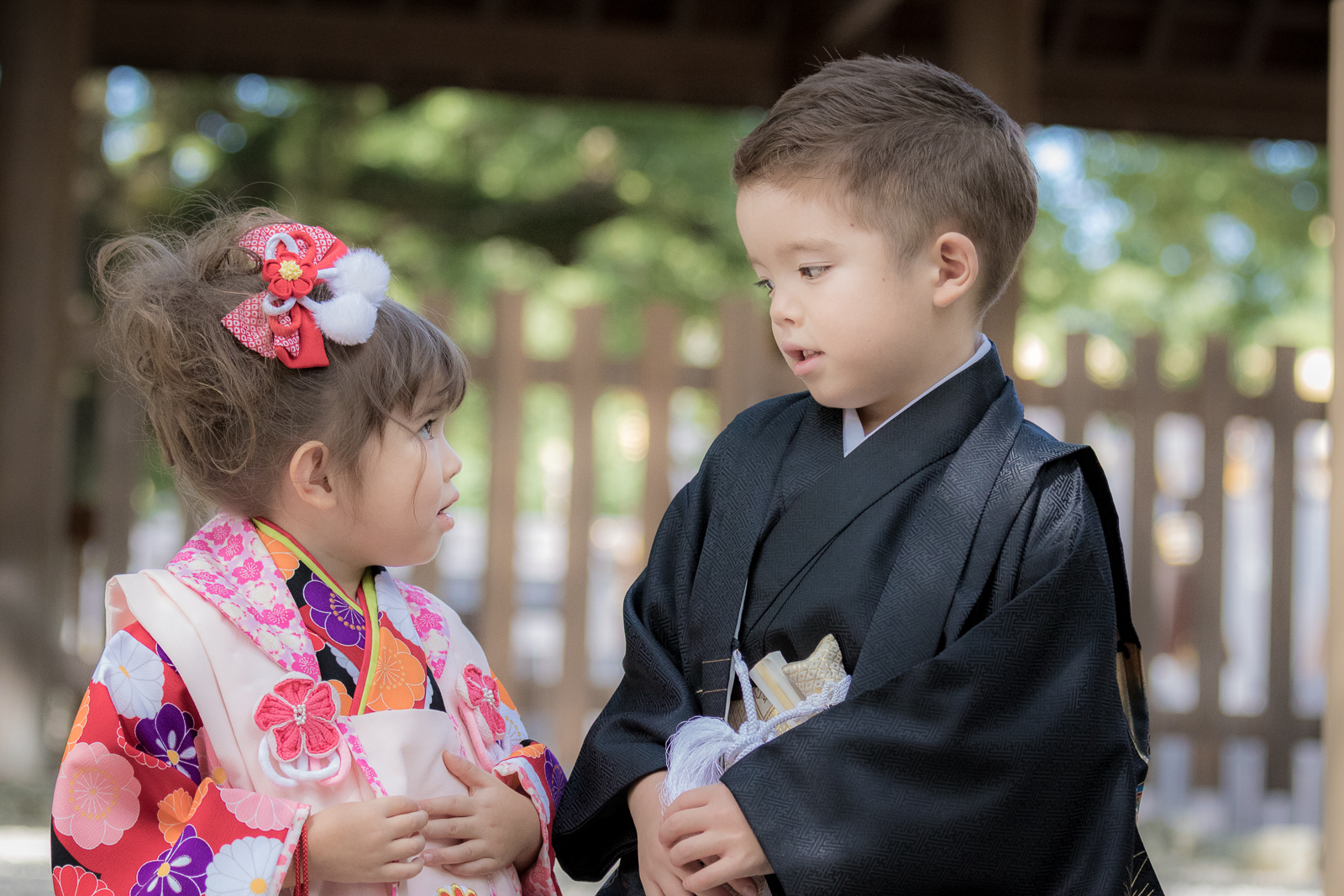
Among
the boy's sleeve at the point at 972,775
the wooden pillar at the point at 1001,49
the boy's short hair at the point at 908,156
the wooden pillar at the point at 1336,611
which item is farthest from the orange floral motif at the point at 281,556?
the wooden pillar at the point at 1001,49

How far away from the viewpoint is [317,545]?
65.5 inches

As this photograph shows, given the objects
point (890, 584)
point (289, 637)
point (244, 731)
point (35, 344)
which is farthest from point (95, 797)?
point (35, 344)

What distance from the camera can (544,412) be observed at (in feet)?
45.3

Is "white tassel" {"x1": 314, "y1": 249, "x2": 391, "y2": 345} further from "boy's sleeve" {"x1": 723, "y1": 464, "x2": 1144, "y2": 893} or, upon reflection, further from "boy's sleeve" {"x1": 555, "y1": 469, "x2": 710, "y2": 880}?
"boy's sleeve" {"x1": 723, "y1": 464, "x2": 1144, "y2": 893}

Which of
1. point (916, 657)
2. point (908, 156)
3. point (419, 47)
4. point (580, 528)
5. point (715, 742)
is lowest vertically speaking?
point (580, 528)

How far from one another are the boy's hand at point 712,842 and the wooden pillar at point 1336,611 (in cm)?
118

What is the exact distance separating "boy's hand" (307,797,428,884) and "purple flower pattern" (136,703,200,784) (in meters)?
0.16

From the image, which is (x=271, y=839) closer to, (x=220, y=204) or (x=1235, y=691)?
(x=220, y=204)

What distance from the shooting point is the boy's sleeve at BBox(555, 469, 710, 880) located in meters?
1.58

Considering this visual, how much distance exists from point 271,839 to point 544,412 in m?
12.4

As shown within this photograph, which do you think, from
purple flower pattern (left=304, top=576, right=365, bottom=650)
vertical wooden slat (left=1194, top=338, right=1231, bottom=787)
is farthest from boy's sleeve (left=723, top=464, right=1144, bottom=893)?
vertical wooden slat (left=1194, top=338, right=1231, bottom=787)

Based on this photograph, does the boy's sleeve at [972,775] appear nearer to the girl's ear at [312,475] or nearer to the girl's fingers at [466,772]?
the girl's fingers at [466,772]

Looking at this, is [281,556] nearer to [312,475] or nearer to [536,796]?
[312,475]

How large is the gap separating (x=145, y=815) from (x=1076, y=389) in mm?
4264
